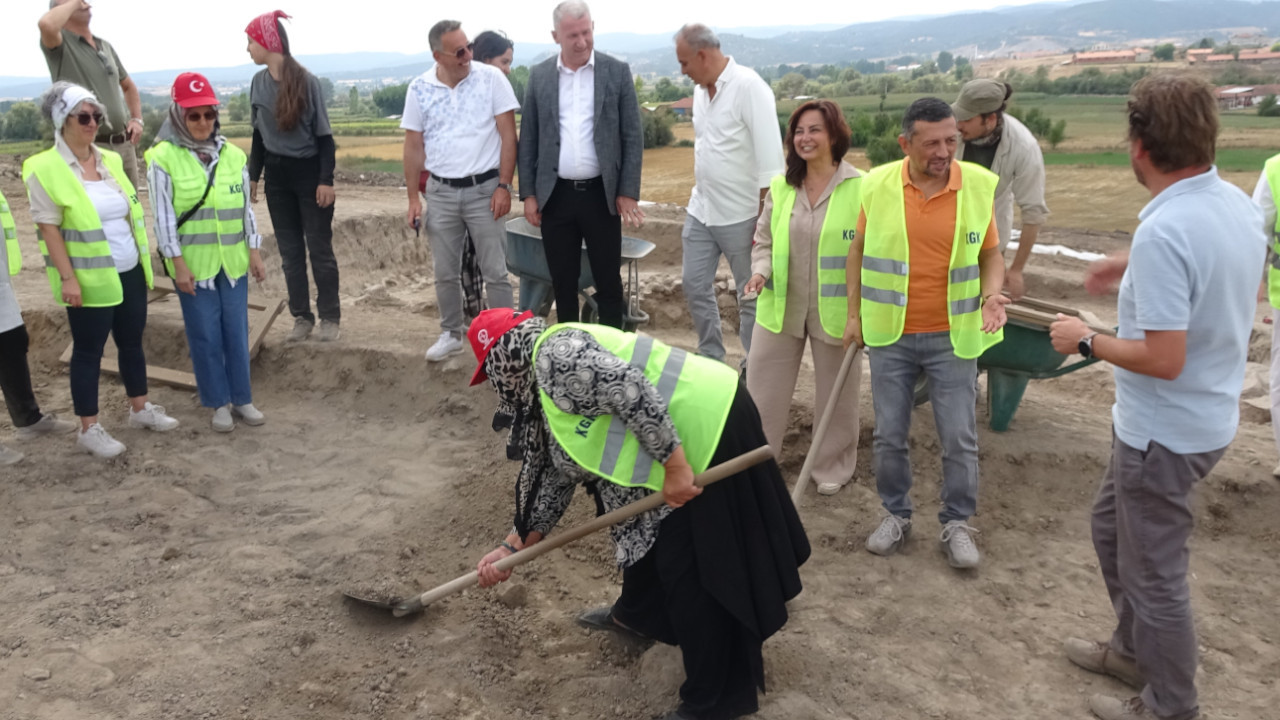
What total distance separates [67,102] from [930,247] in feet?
12.4

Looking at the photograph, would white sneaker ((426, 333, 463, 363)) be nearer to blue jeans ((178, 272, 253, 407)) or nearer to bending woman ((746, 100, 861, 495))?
blue jeans ((178, 272, 253, 407))

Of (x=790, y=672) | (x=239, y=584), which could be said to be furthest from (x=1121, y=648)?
(x=239, y=584)

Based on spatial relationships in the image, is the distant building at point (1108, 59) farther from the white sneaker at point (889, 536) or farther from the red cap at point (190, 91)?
the red cap at point (190, 91)

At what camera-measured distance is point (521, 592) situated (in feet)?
12.0

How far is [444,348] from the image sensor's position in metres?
5.68

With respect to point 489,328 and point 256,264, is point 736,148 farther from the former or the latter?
point 256,264

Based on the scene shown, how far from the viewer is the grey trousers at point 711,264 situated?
4689 millimetres

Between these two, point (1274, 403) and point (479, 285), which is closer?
point (1274, 403)

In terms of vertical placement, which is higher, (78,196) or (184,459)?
(78,196)

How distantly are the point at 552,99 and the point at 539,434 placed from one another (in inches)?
103

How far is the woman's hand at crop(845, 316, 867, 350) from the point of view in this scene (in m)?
3.66

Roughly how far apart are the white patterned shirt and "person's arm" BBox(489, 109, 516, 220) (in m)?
0.04

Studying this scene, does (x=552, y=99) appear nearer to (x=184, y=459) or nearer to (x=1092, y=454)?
(x=184, y=459)

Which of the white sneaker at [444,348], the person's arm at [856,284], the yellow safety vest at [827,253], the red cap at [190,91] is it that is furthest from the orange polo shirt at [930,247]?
the red cap at [190,91]
